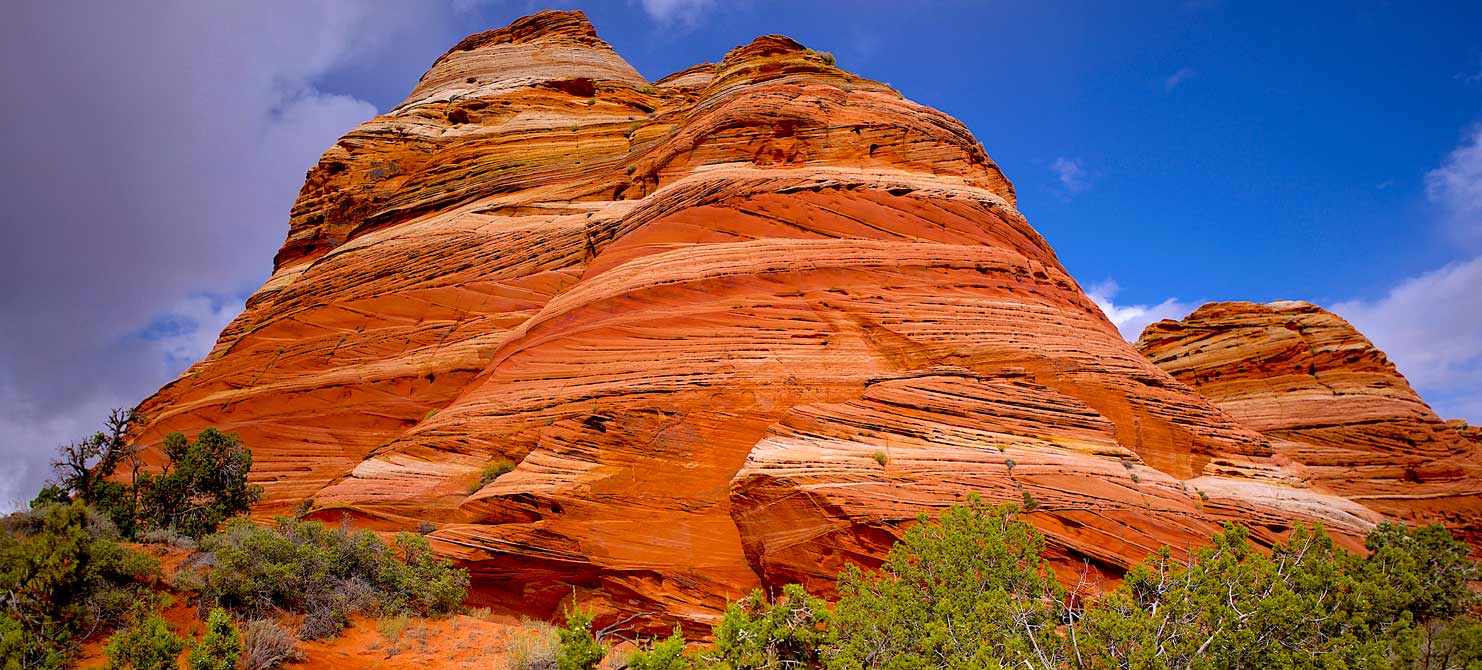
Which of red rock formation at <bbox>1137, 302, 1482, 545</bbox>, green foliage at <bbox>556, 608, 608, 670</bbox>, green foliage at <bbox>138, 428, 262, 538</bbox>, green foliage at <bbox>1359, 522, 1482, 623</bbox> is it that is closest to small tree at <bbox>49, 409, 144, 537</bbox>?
green foliage at <bbox>138, 428, 262, 538</bbox>

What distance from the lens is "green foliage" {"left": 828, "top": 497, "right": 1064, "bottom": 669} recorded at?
22.4 ft

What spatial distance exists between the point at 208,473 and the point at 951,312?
16029 mm

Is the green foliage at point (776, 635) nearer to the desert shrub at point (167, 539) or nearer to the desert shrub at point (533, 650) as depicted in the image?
the desert shrub at point (533, 650)

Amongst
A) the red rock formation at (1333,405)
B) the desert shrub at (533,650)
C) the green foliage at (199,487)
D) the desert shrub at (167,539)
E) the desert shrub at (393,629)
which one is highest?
the red rock formation at (1333,405)

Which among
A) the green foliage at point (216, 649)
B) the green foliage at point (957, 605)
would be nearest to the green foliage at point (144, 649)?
the green foliage at point (216, 649)

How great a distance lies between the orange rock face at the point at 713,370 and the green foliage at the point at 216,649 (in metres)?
4.56

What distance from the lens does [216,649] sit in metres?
8.32

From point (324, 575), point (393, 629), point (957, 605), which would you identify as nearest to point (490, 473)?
point (324, 575)

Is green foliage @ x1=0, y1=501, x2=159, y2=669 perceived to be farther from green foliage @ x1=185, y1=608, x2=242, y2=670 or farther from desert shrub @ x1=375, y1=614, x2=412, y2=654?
desert shrub @ x1=375, y1=614, x2=412, y2=654

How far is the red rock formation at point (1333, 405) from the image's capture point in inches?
1043

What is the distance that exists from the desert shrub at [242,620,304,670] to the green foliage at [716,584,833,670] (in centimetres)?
579

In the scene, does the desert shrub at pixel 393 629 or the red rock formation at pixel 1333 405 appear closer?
the desert shrub at pixel 393 629

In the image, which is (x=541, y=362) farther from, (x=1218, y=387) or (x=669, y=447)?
(x=1218, y=387)

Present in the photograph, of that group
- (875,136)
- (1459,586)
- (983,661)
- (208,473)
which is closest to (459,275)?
(208,473)
